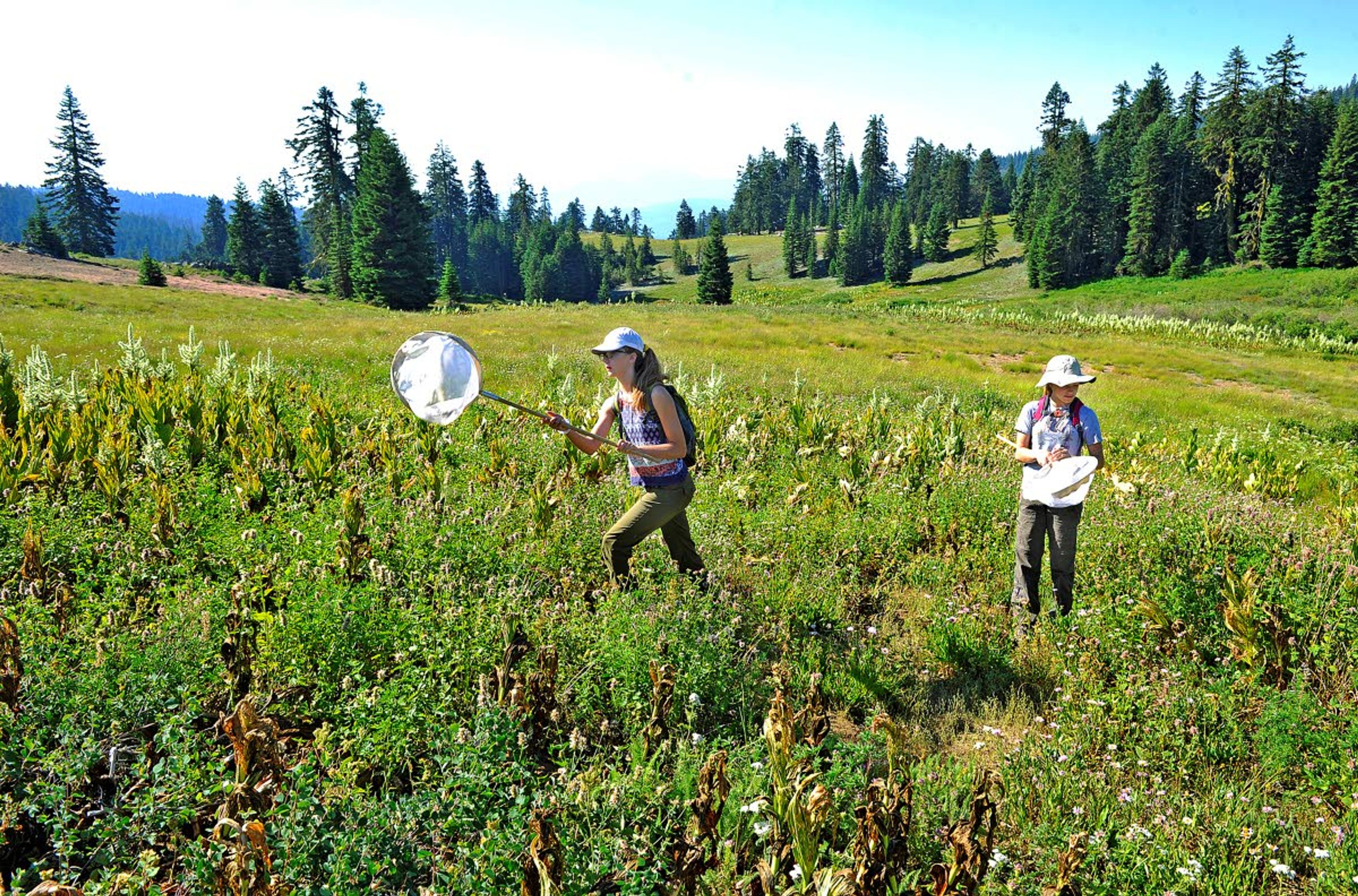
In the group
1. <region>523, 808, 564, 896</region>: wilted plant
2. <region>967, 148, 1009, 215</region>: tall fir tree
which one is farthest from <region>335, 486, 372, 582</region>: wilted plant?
<region>967, 148, 1009, 215</region>: tall fir tree

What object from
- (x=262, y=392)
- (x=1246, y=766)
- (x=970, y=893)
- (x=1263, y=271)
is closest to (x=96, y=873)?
(x=970, y=893)

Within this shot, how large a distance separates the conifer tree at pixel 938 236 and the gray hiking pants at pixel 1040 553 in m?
99.3

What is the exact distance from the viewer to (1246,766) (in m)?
3.55

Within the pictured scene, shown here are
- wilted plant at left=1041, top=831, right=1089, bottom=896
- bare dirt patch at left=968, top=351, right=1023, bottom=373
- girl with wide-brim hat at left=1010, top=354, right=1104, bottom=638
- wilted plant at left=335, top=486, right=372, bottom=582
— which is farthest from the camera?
bare dirt patch at left=968, top=351, right=1023, bottom=373

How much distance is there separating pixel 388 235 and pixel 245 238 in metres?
29.4

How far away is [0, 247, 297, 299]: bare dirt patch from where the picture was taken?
41.8 meters

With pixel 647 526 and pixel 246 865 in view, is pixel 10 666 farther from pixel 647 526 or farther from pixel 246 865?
pixel 647 526

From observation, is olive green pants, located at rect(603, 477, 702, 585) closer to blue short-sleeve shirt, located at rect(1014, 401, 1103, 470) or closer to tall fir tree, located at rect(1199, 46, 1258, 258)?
blue short-sleeve shirt, located at rect(1014, 401, 1103, 470)

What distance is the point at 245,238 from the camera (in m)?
69.1

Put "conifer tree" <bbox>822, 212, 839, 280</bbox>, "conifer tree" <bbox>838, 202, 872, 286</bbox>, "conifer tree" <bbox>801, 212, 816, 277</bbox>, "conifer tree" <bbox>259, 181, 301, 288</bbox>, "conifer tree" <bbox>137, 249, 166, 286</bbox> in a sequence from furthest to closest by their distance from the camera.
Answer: "conifer tree" <bbox>801, 212, 816, 277</bbox> < "conifer tree" <bbox>822, 212, 839, 280</bbox> < "conifer tree" <bbox>838, 202, 872, 286</bbox> < "conifer tree" <bbox>259, 181, 301, 288</bbox> < "conifer tree" <bbox>137, 249, 166, 286</bbox>

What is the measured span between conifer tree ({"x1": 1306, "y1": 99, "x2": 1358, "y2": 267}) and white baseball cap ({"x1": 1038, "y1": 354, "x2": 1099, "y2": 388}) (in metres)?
76.3

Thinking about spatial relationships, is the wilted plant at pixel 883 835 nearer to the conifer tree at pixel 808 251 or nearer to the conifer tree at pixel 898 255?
the conifer tree at pixel 898 255

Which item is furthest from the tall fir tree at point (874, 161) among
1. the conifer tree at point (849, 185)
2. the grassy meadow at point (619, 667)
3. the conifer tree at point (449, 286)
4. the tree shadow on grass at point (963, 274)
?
the grassy meadow at point (619, 667)

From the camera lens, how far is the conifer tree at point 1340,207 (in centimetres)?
5919
